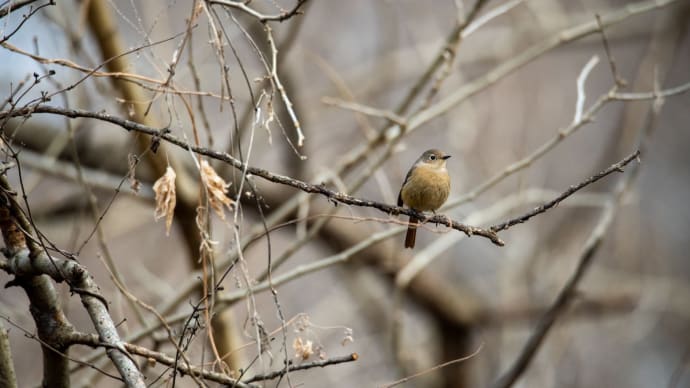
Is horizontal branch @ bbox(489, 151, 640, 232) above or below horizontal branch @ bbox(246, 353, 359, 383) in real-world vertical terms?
above

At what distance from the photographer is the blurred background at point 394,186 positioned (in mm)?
4477

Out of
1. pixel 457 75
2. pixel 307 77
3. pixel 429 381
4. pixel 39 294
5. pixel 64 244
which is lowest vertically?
pixel 39 294

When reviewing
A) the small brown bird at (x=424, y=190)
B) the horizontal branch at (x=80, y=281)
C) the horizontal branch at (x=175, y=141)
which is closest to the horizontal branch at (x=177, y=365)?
the horizontal branch at (x=80, y=281)

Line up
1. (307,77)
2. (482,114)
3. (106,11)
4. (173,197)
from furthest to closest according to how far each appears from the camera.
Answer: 1. (307,77)
2. (482,114)
3. (106,11)
4. (173,197)

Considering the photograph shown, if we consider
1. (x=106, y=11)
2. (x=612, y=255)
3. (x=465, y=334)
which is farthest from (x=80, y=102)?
(x=612, y=255)

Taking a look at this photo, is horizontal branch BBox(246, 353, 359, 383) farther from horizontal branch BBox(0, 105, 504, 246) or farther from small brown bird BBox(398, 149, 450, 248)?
small brown bird BBox(398, 149, 450, 248)

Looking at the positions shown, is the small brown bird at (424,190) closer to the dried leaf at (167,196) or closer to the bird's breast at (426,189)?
the bird's breast at (426,189)

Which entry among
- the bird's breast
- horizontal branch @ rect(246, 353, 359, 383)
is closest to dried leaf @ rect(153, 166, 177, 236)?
horizontal branch @ rect(246, 353, 359, 383)

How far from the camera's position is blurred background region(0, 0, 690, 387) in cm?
448

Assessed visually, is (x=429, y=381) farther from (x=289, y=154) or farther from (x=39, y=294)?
(x=39, y=294)

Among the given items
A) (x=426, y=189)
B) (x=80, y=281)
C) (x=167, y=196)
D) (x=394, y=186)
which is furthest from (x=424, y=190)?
(x=394, y=186)

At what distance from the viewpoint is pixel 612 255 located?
877cm

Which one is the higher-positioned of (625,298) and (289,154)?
(289,154)

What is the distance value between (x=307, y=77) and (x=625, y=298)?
5.09m
